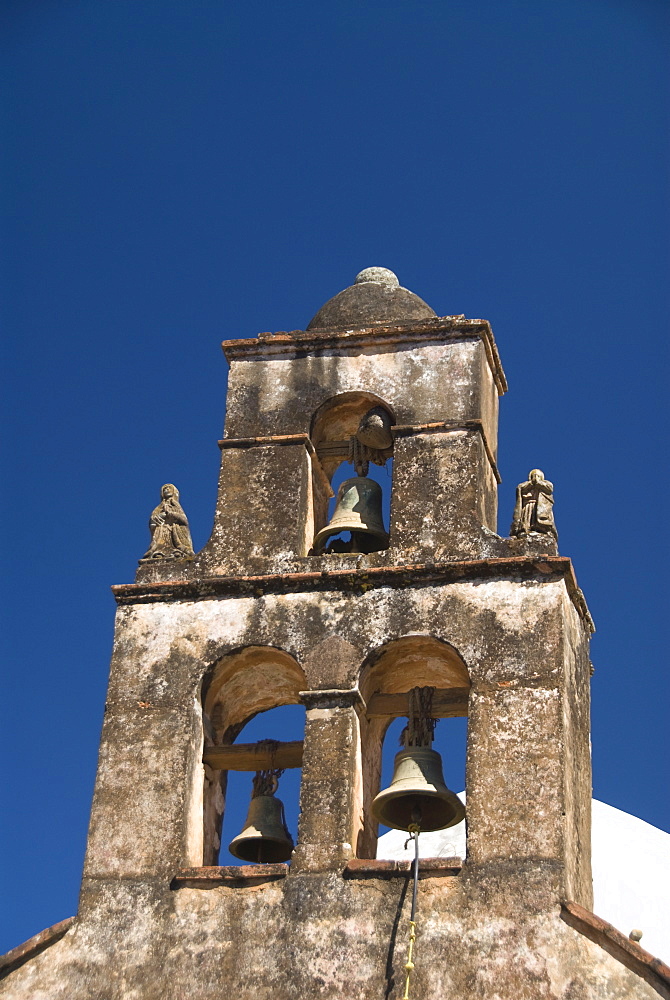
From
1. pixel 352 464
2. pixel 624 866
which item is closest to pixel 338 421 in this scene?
pixel 352 464

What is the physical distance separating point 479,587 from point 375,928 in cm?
275

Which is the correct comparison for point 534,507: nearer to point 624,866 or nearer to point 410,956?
point 410,956

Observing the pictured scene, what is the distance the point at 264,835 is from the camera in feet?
49.1

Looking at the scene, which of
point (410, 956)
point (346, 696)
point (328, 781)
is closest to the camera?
point (410, 956)

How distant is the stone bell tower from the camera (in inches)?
532

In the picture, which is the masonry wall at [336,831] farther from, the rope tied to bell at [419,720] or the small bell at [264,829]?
the small bell at [264,829]

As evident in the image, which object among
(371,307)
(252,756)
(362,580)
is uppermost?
(371,307)

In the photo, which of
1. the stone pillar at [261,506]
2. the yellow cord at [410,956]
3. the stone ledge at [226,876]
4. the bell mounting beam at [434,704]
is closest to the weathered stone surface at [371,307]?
the stone pillar at [261,506]

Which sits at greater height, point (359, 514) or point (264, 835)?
point (359, 514)

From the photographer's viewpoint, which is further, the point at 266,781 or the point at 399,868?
the point at 266,781

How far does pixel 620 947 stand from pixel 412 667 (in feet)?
10.2

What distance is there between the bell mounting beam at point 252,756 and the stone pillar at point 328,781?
0.56 meters

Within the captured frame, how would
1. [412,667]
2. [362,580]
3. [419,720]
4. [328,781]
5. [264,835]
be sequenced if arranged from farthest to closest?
A: [412,667] < [362,580] < [264,835] < [419,720] < [328,781]

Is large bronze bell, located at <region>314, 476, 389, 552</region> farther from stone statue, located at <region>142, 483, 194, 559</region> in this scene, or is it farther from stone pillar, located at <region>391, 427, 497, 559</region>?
stone statue, located at <region>142, 483, 194, 559</region>
